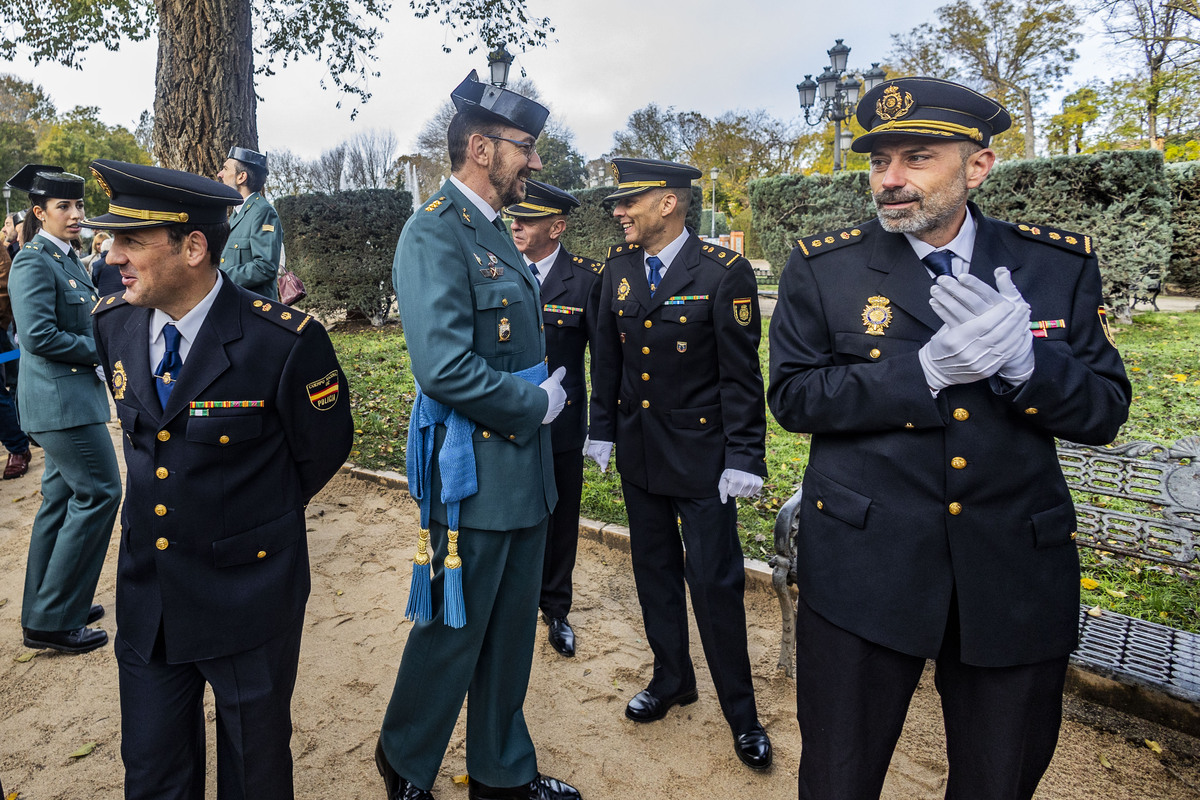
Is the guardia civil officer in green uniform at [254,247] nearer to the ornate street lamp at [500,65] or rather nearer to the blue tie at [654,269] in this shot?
the blue tie at [654,269]

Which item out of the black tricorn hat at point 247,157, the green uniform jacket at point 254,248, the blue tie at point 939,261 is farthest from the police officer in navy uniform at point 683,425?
the black tricorn hat at point 247,157

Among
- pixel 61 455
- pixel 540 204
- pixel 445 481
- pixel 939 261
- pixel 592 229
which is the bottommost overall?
pixel 61 455

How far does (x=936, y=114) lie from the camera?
6.20 feet

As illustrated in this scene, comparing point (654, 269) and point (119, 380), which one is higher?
point (654, 269)

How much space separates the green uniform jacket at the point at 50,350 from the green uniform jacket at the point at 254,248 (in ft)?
3.86

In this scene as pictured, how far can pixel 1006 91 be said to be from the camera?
1134 inches

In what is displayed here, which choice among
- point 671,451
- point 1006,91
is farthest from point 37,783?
point 1006,91

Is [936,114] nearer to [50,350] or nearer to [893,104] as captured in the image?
[893,104]

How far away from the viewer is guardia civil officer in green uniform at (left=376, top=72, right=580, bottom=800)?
231 centimetres

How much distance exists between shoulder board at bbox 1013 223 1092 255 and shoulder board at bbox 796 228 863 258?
16.5 inches

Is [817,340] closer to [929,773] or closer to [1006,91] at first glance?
[929,773]

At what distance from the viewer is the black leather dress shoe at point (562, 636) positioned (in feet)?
12.8

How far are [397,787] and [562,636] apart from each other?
1.39 meters

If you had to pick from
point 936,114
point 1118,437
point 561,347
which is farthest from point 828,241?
point 1118,437
